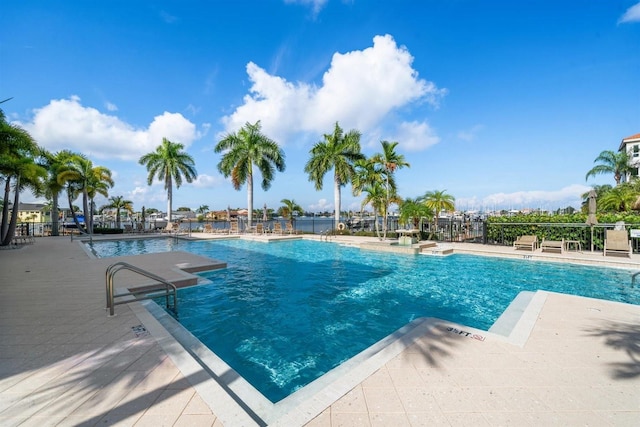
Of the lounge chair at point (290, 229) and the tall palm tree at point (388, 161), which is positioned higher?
the tall palm tree at point (388, 161)

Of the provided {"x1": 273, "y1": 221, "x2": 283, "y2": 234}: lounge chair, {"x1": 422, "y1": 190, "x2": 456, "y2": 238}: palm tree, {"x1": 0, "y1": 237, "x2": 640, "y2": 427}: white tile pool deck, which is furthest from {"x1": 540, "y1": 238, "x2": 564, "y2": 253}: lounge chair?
{"x1": 273, "y1": 221, "x2": 283, "y2": 234}: lounge chair

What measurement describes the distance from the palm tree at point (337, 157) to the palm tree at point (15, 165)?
53.8ft

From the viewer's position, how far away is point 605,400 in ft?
7.75

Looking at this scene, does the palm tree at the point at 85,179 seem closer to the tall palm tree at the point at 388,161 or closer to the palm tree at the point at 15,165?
the palm tree at the point at 15,165

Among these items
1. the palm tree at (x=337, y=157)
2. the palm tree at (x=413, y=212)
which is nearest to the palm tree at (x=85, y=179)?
the palm tree at (x=337, y=157)

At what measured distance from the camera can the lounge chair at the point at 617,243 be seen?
32.6ft

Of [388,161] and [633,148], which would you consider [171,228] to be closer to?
[388,161]

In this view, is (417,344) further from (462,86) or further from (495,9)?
(462,86)

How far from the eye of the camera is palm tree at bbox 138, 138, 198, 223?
87.5 ft

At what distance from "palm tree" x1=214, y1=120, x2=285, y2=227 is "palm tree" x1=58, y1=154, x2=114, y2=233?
9.46 metres

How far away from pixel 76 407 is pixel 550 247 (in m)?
15.2

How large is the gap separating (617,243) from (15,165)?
26704 mm

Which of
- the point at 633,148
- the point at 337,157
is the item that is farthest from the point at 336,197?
the point at 633,148

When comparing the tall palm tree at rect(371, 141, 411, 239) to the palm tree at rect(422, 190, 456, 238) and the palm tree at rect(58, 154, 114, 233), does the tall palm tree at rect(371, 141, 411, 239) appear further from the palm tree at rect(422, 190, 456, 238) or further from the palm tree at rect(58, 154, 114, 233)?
the palm tree at rect(58, 154, 114, 233)
